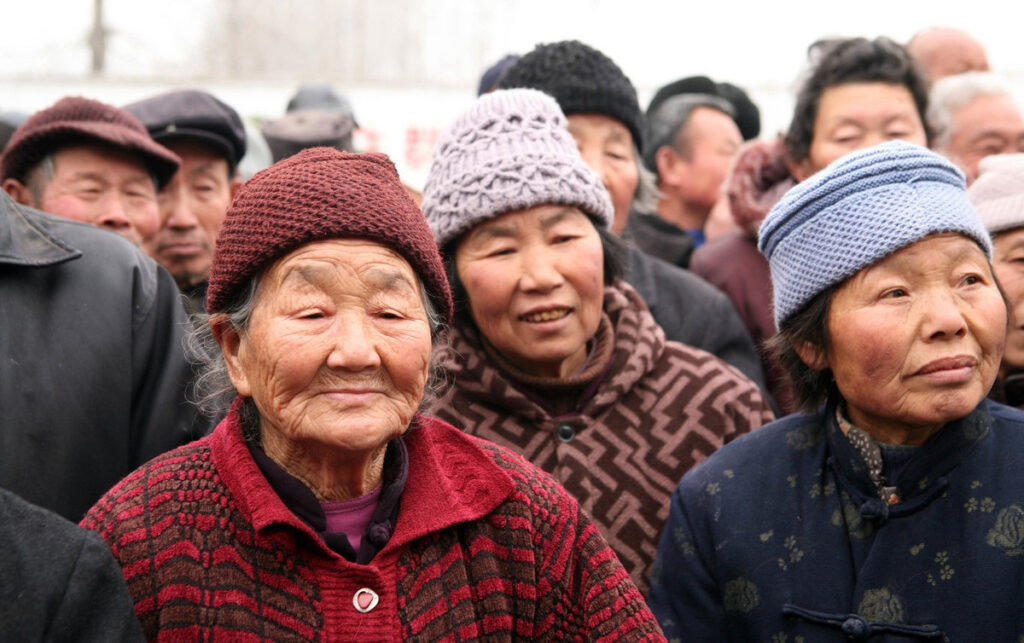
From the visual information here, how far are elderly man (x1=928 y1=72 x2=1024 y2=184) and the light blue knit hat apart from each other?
206 centimetres

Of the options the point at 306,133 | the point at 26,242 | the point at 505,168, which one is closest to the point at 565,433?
the point at 505,168

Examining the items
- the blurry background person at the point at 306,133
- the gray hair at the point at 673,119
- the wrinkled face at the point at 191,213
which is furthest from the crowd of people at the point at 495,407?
the gray hair at the point at 673,119

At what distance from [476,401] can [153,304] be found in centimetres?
96

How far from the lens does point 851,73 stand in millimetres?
4258

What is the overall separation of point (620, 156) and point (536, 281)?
3.60ft

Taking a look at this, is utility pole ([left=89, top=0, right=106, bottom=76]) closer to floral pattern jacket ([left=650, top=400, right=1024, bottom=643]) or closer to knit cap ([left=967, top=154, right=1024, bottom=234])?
knit cap ([left=967, top=154, right=1024, bottom=234])

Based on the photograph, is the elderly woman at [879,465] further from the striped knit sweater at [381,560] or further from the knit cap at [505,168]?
the knit cap at [505,168]

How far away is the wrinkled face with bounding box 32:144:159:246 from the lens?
12.8 feet

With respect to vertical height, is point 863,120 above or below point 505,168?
above

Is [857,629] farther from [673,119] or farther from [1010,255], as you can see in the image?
[673,119]

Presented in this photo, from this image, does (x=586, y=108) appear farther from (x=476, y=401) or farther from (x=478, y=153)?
(x=476, y=401)

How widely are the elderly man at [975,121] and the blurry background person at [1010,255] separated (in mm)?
1318

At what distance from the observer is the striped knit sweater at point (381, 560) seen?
2.20m

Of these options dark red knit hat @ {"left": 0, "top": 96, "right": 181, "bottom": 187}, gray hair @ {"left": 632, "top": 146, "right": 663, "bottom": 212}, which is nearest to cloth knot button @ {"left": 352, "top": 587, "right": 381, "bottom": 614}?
dark red knit hat @ {"left": 0, "top": 96, "right": 181, "bottom": 187}
